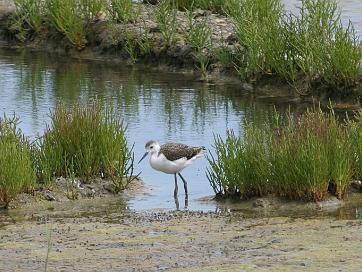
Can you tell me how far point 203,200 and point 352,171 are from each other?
1.60m

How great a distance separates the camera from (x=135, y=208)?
12.0m

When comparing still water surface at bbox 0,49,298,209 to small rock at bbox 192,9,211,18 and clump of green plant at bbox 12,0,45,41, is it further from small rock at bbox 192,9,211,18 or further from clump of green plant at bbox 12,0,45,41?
small rock at bbox 192,9,211,18

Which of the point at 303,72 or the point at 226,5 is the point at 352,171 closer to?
the point at 303,72

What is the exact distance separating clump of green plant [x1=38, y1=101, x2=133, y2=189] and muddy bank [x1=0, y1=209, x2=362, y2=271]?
132 cm

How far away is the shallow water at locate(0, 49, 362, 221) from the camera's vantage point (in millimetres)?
12852

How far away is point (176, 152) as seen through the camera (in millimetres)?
12359

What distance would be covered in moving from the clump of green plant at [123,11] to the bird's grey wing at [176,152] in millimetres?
9690

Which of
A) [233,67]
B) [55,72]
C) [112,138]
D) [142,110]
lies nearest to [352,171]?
[112,138]

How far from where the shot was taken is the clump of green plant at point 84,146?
12.7 meters

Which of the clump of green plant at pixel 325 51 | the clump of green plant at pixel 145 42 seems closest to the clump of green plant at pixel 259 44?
the clump of green plant at pixel 325 51

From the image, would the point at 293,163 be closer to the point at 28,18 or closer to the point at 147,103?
the point at 147,103

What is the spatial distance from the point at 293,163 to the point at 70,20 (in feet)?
36.8

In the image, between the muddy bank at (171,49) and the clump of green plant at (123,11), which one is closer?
the muddy bank at (171,49)

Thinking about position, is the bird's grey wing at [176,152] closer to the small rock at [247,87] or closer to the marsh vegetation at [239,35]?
the marsh vegetation at [239,35]
